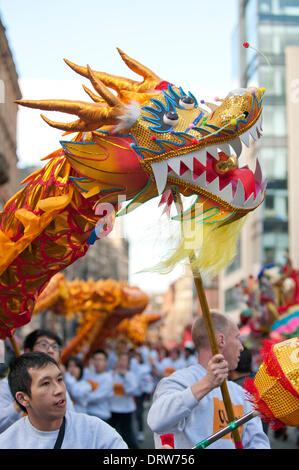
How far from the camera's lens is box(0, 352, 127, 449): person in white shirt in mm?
2844

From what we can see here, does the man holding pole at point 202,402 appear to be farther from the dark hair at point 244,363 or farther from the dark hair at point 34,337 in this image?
the dark hair at point 34,337

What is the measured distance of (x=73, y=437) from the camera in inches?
112

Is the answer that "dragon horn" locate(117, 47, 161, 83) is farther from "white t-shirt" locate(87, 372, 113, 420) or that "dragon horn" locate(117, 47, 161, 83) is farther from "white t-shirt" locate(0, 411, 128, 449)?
"white t-shirt" locate(87, 372, 113, 420)

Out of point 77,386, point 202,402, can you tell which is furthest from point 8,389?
point 77,386

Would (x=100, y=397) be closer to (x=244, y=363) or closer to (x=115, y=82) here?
(x=244, y=363)

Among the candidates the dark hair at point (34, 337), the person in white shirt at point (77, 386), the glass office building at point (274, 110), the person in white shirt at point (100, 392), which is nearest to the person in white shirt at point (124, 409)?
the person in white shirt at point (100, 392)

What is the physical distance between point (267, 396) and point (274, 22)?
1561 inches

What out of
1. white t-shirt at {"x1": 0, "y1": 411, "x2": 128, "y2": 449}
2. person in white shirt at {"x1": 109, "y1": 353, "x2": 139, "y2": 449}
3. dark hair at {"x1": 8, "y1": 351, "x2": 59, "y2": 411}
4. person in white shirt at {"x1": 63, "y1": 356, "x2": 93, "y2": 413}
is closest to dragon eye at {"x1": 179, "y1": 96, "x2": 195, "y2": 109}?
dark hair at {"x1": 8, "y1": 351, "x2": 59, "y2": 411}

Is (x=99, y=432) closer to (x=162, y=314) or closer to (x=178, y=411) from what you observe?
(x=178, y=411)

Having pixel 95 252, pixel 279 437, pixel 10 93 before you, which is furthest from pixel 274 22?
pixel 95 252

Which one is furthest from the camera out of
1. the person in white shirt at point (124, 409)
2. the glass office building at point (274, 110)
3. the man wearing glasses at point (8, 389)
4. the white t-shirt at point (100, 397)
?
the glass office building at point (274, 110)

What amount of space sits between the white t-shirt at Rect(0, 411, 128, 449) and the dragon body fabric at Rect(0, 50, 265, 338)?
1.05 meters

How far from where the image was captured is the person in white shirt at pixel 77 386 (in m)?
8.77

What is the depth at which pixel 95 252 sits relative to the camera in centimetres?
7138
